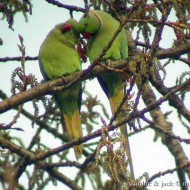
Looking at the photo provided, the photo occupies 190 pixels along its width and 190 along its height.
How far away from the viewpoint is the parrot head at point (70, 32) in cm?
464

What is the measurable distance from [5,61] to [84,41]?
1180 millimetres

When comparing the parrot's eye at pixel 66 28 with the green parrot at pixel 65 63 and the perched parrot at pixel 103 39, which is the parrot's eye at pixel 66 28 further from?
the perched parrot at pixel 103 39

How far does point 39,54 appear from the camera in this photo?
4.54m

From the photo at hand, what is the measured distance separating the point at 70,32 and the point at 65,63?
49 centimetres

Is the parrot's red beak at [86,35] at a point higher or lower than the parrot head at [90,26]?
lower

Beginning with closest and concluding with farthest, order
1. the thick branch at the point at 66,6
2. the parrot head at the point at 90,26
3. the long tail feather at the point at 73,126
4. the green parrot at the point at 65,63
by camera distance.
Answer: the thick branch at the point at 66,6
the green parrot at the point at 65,63
the long tail feather at the point at 73,126
the parrot head at the point at 90,26

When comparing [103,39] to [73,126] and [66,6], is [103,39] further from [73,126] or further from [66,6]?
[73,126]

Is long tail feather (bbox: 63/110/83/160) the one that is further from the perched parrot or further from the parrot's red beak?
the parrot's red beak

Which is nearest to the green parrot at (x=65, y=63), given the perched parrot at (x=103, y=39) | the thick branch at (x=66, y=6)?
the perched parrot at (x=103, y=39)

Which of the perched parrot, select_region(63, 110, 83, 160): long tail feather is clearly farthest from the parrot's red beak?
select_region(63, 110, 83, 160): long tail feather

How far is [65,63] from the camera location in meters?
4.30

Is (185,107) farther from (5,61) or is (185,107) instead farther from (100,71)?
(5,61)

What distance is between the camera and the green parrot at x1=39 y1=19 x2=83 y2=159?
14.2ft

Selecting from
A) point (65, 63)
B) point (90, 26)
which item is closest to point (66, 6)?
point (65, 63)
